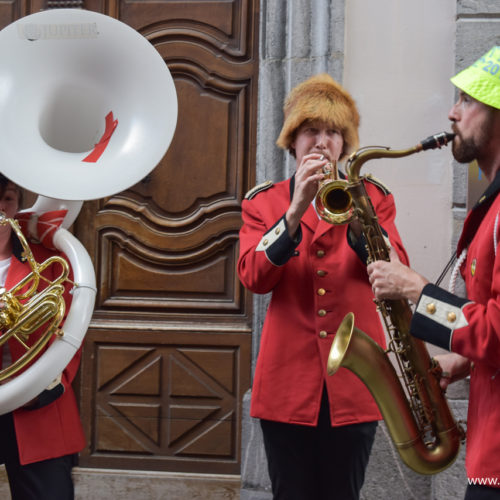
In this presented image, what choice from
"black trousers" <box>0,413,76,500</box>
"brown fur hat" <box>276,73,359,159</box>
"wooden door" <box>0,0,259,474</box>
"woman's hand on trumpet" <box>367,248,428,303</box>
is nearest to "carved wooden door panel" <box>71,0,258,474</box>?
"wooden door" <box>0,0,259,474</box>

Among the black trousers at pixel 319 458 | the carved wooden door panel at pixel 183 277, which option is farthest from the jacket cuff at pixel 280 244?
the carved wooden door panel at pixel 183 277

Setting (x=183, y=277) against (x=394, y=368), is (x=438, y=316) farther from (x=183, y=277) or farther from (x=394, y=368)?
(x=183, y=277)

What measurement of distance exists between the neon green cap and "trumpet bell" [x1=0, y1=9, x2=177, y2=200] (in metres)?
0.93

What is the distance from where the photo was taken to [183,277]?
3.83 m

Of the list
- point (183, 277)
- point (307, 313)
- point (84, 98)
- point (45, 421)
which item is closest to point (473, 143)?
point (307, 313)

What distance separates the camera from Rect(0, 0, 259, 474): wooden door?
12.3 ft

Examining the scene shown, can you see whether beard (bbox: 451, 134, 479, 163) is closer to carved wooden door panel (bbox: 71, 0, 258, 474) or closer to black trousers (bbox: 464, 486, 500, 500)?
black trousers (bbox: 464, 486, 500, 500)

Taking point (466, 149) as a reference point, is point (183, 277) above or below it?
below

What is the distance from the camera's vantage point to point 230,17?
3801 mm

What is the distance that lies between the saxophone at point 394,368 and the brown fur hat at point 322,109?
203 mm

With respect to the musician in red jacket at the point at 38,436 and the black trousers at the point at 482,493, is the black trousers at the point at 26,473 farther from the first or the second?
the black trousers at the point at 482,493

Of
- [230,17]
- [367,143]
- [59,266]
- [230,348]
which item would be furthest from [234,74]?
[59,266]

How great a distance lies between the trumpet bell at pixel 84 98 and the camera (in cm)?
220

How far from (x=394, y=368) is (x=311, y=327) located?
30 cm
